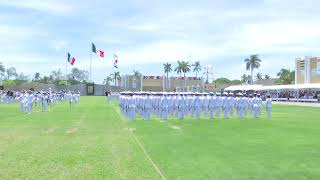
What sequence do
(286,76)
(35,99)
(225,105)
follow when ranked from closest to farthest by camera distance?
(225,105) → (35,99) → (286,76)

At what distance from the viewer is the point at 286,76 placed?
119 metres

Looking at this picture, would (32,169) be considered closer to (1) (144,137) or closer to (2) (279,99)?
(1) (144,137)

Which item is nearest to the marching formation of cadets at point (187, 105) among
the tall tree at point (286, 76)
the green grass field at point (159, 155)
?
the green grass field at point (159, 155)

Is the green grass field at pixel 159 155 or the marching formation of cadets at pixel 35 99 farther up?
the marching formation of cadets at pixel 35 99

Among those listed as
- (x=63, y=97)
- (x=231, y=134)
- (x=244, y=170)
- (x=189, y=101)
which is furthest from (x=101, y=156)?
(x=63, y=97)

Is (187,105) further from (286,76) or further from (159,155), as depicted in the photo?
(286,76)

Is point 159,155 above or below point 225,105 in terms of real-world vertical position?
below

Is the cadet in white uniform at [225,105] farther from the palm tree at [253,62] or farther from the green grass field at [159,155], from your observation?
the palm tree at [253,62]

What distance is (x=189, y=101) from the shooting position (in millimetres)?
30438

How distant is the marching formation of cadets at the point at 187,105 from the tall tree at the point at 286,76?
86925 mm

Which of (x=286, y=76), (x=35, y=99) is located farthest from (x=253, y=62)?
(x=35, y=99)

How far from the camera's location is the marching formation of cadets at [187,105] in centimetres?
2891

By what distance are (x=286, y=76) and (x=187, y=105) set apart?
92.6 m

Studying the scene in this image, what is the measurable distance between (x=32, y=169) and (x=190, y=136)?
8.50 m
